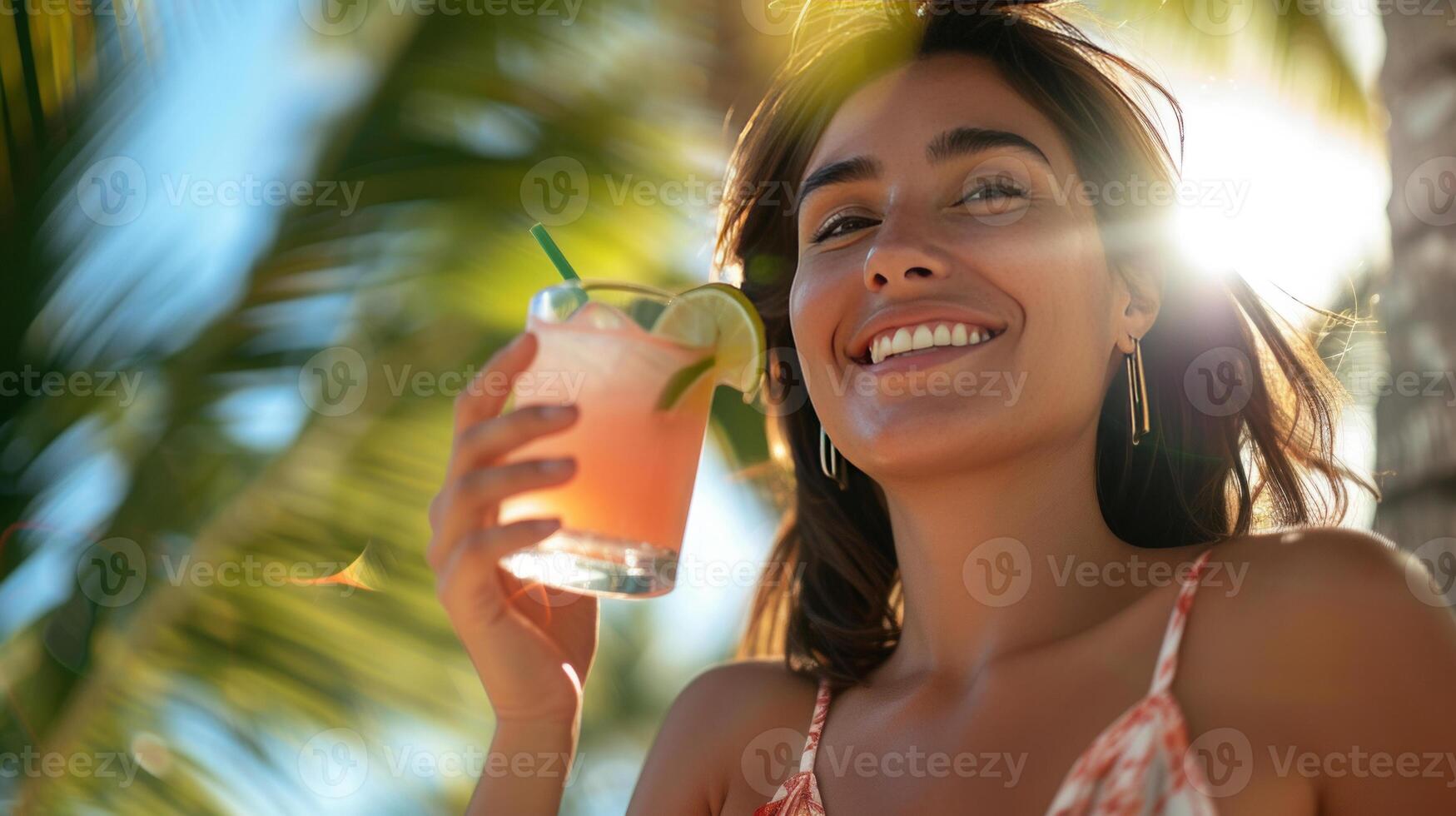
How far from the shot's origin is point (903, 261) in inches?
83.0

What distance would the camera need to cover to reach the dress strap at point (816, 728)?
223cm

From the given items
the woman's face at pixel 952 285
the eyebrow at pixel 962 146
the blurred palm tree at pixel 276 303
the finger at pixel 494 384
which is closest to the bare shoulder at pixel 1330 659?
the woman's face at pixel 952 285

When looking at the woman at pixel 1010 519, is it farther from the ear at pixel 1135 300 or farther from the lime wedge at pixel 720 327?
the lime wedge at pixel 720 327

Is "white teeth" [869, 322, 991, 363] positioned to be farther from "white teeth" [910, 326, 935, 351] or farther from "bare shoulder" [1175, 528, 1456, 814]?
"bare shoulder" [1175, 528, 1456, 814]

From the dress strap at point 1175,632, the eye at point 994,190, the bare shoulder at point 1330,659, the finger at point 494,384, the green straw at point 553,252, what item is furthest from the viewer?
the eye at point 994,190

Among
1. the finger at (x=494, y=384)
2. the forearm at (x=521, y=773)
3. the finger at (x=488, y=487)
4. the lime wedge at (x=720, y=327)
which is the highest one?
the lime wedge at (x=720, y=327)

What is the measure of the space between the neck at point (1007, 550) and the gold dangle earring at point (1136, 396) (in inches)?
8.3

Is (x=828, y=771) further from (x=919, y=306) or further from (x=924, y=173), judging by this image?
(x=924, y=173)

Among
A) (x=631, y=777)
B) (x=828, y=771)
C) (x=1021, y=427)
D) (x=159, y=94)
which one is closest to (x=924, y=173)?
(x=1021, y=427)

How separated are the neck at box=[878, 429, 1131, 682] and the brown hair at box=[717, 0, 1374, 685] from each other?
0.26 metres

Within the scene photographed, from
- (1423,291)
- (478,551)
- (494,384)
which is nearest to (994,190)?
(494,384)

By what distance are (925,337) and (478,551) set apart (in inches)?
31.1

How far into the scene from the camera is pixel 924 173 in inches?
88.8

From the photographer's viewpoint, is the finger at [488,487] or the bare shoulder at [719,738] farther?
the bare shoulder at [719,738]
